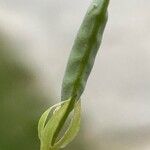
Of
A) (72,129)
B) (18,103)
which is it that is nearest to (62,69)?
(18,103)

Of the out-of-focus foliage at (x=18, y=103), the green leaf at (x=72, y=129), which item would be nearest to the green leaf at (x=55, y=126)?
the green leaf at (x=72, y=129)

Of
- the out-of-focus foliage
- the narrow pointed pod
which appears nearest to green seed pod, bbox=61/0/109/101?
the narrow pointed pod

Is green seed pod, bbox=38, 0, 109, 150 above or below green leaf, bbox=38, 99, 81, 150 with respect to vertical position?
above

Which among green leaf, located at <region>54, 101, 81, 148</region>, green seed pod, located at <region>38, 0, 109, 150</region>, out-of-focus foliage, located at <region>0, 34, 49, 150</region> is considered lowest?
out-of-focus foliage, located at <region>0, 34, 49, 150</region>

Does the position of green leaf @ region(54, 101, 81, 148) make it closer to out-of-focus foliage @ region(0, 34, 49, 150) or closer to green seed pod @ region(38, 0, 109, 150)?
green seed pod @ region(38, 0, 109, 150)

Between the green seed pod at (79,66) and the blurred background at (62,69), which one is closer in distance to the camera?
the green seed pod at (79,66)

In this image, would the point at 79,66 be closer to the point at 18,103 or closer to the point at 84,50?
the point at 84,50

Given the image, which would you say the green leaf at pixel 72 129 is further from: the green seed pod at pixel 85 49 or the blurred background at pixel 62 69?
the blurred background at pixel 62 69

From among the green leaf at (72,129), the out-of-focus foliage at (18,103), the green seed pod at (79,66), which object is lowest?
the out-of-focus foliage at (18,103)
